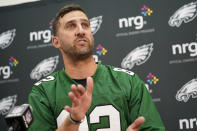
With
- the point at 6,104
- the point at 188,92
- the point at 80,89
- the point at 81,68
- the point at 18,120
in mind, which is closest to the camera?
the point at 18,120

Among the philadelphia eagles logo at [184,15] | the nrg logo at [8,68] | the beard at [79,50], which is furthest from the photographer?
the nrg logo at [8,68]

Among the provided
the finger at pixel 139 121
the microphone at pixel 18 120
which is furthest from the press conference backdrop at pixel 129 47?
the microphone at pixel 18 120

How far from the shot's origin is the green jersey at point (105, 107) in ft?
4.01

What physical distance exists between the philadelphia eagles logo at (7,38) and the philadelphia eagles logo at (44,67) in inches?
19.0

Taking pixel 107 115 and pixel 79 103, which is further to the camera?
pixel 107 115

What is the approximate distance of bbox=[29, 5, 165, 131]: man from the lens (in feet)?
4.01

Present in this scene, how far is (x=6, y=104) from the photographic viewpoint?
2.88 meters

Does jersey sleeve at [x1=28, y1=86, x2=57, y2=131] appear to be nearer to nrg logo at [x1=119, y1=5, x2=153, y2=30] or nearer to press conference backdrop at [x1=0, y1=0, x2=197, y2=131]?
press conference backdrop at [x1=0, y1=0, x2=197, y2=131]

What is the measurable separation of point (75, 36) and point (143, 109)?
0.51m

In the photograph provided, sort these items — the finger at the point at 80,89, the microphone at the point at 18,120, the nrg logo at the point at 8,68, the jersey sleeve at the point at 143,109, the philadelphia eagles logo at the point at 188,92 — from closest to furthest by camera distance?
the microphone at the point at 18,120, the finger at the point at 80,89, the jersey sleeve at the point at 143,109, the philadelphia eagles logo at the point at 188,92, the nrg logo at the point at 8,68

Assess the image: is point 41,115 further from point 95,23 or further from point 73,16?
point 95,23

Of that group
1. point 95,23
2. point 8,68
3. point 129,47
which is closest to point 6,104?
point 8,68

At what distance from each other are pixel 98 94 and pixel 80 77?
0.48ft

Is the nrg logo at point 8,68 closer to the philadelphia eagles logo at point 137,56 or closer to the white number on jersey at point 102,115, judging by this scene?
the philadelphia eagles logo at point 137,56
